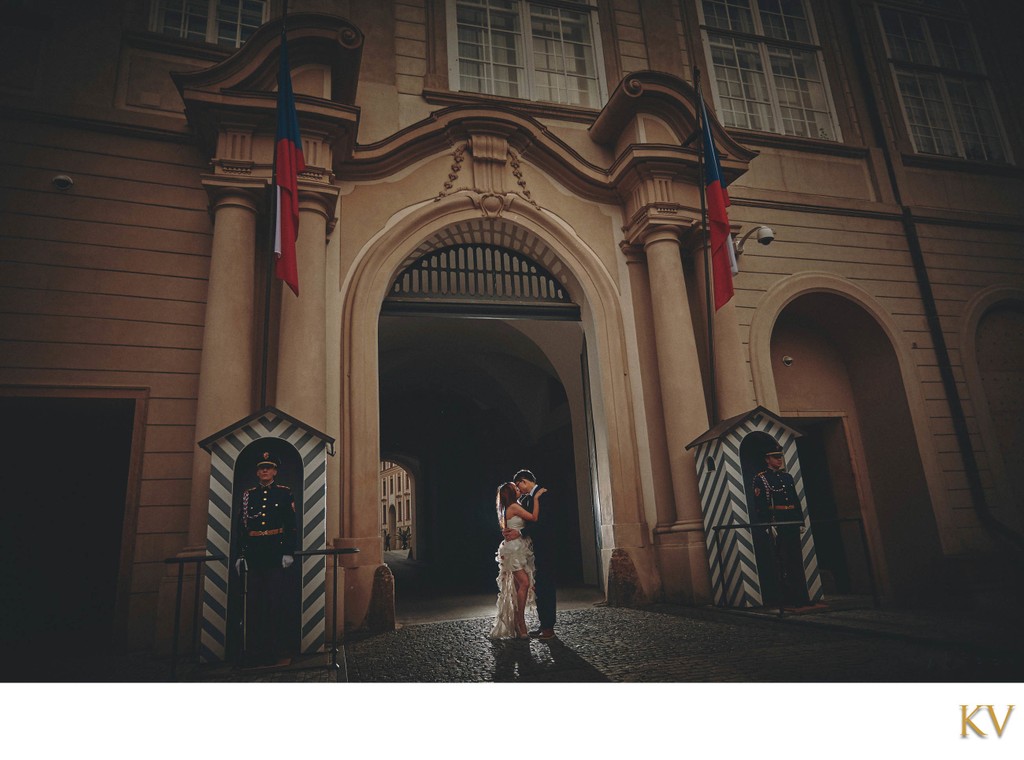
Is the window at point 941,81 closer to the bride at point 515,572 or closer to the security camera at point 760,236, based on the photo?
the security camera at point 760,236

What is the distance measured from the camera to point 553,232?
25.9 feet

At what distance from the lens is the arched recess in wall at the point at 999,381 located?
28.7 ft

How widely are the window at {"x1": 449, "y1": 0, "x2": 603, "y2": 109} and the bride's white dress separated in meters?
6.14

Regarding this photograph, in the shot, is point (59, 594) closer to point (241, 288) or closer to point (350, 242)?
point (241, 288)

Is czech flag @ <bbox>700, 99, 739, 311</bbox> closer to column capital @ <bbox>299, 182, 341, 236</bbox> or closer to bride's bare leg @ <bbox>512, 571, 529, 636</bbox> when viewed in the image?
bride's bare leg @ <bbox>512, 571, 529, 636</bbox>

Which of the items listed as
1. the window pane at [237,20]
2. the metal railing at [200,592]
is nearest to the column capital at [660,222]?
the metal railing at [200,592]

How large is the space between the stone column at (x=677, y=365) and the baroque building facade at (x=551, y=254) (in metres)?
0.03

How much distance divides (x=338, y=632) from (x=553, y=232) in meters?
5.14

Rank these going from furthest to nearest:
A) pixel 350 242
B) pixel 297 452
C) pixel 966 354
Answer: pixel 966 354 → pixel 350 242 → pixel 297 452

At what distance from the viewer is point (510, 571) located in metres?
5.23

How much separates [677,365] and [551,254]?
2136mm

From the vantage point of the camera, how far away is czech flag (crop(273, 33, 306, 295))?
221 inches

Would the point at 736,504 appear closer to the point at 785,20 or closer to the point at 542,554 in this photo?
the point at 542,554

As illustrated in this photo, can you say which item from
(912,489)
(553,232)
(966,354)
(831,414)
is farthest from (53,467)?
(966,354)
